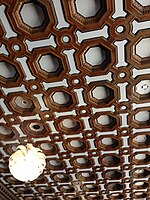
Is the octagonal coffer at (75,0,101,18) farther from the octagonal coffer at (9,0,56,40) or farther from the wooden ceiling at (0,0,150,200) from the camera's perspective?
the octagonal coffer at (9,0,56,40)

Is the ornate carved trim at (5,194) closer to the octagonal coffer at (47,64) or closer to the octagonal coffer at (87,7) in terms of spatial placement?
the octagonal coffer at (47,64)

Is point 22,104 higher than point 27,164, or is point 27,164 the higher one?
point 22,104

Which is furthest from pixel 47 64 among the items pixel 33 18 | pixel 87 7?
pixel 87 7

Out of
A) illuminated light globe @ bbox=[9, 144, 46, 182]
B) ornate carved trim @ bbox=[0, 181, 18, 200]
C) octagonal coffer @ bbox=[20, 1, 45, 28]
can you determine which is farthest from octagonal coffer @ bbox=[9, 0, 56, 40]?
ornate carved trim @ bbox=[0, 181, 18, 200]

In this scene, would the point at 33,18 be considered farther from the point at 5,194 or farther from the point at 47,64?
the point at 5,194

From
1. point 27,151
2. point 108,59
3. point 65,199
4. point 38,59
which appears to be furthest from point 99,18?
point 65,199

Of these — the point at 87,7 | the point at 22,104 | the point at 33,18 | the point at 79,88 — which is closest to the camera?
the point at 87,7

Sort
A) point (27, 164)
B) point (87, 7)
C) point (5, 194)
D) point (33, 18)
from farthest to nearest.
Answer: point (5, 194), point (27, 164), point (33, 18), point (87, 7)

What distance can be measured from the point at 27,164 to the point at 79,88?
150cm

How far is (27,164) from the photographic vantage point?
4.85 metres

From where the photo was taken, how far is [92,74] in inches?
164

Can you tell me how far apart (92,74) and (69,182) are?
4.01 meters

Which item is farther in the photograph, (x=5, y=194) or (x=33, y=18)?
(x=5, y=194)

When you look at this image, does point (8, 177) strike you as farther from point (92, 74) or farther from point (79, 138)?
point (92, 74)
